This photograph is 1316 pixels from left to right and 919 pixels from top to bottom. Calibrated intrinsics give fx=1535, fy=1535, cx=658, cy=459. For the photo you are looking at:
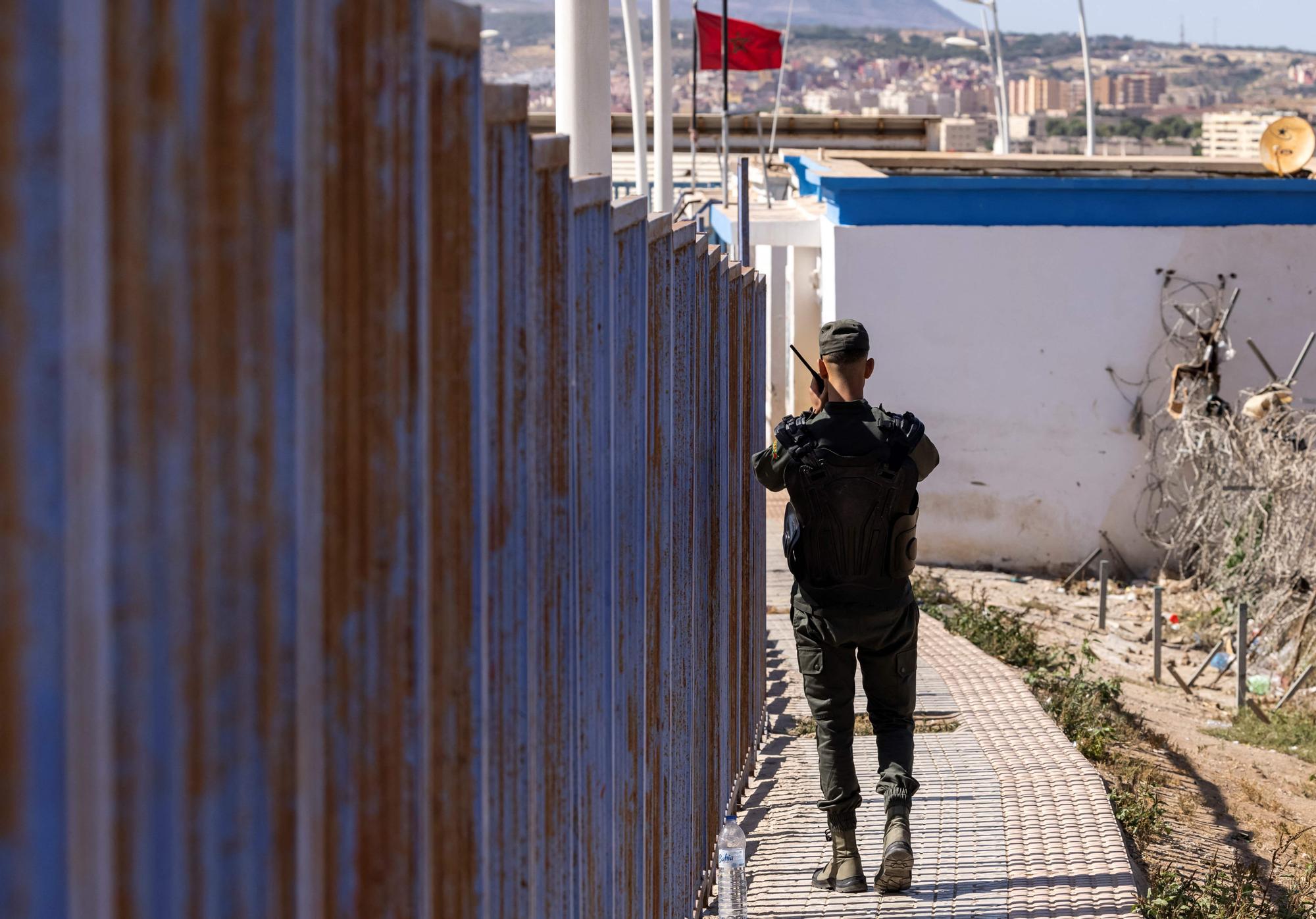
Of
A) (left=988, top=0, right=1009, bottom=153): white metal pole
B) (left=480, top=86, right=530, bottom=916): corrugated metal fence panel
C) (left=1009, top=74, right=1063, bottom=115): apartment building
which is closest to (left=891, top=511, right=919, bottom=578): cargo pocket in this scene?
(left=480, top=86, right=530, bottom=916): corrugated metal fence panel

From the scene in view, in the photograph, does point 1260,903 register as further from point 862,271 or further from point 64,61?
point 862,271

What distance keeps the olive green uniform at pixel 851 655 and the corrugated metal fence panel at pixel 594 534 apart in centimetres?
169

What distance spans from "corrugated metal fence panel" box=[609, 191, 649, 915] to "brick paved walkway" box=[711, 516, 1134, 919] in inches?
51.6

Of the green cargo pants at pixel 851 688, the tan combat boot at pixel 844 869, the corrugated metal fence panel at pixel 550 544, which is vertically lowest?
the tan combat boot at pixel 844 869

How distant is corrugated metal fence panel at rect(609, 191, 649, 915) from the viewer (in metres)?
2.74

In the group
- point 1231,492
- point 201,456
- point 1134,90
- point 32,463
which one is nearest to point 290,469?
point 201,456

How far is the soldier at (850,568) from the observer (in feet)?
13.9

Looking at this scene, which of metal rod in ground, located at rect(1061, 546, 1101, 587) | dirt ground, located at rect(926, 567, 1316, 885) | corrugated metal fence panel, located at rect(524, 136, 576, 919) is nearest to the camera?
corrugated metal fence panel, located at rect(524, 136, 576, 919)

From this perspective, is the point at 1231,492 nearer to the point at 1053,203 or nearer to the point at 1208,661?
the point at 1208,661

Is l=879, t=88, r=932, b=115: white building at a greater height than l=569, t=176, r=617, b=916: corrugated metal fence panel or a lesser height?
greater

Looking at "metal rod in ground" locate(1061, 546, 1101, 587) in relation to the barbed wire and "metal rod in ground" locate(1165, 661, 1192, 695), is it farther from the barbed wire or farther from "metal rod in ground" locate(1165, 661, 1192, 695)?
"metal rod in ground" locate(1165, 661, 1192, 695)

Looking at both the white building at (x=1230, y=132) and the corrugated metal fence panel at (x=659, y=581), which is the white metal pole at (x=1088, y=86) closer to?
the corrugated metal fence panel at (x=659, y=581)

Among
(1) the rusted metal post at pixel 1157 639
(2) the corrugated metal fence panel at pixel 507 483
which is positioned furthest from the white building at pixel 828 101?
Answer: (2) the corrugated metal fence panel at pixel 507 483

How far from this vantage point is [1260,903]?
509 cm
